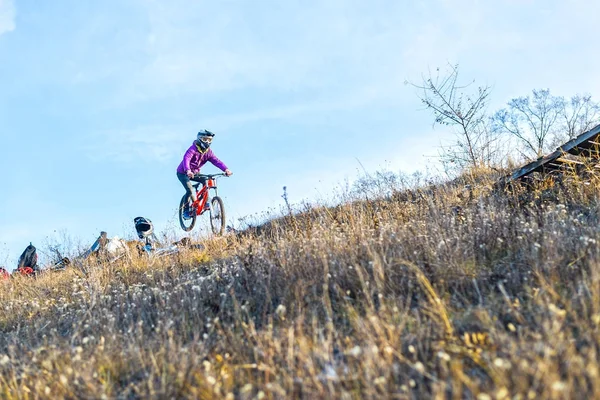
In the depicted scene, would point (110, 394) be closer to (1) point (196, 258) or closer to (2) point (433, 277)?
(2) point (433, 277)

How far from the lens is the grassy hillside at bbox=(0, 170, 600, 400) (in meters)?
2.39

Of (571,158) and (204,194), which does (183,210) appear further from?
(571,158)

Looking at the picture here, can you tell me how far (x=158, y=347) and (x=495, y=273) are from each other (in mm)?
2750

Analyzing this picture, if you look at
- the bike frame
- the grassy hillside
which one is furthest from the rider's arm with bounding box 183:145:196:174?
the grassy hillside

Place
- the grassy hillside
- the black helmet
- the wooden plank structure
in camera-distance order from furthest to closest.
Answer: the black helmet → the wooden plank structure → the grassy hillside

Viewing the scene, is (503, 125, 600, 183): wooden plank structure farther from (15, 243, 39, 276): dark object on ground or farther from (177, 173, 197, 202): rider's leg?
(15, 243, 39, 276): dark object on ground

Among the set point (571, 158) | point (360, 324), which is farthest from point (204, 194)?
point (360, 324)

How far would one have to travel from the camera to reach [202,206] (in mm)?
11508

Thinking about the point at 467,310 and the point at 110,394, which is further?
the point at 467,310

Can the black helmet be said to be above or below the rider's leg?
above

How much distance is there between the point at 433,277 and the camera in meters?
3.85

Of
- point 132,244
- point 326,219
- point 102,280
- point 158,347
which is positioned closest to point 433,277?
point 158,347

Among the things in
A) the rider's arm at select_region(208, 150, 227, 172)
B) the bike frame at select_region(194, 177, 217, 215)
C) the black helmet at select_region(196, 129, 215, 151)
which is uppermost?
the black helmet at select_region(196, 129, 215, 151)

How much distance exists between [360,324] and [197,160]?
374 inches
